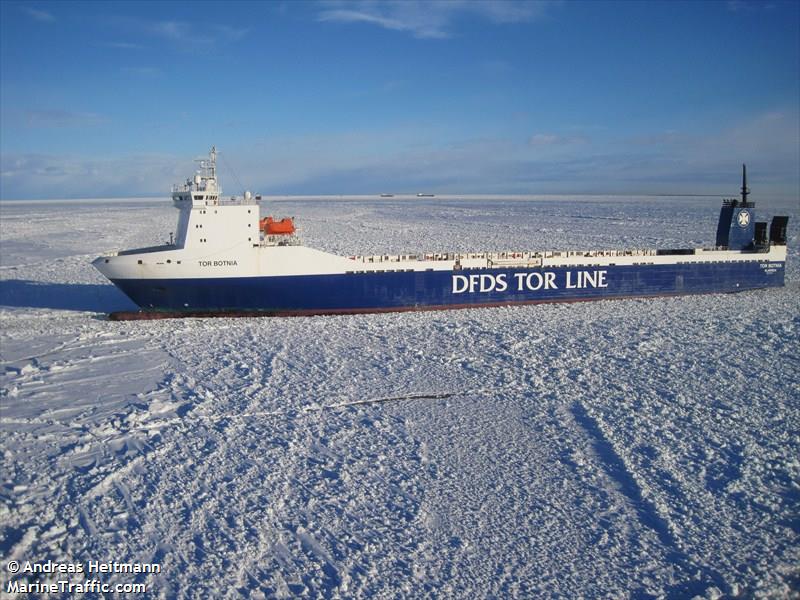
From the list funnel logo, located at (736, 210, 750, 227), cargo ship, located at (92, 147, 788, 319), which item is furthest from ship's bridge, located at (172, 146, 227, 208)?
funnel logo, located at (736, 210, 750, 227)

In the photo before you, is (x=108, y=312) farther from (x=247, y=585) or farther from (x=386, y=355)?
(x=247, y=585)

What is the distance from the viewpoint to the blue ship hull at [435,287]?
40.8ft

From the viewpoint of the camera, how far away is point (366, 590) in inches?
170

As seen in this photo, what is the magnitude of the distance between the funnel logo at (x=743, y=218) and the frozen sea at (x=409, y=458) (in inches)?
242

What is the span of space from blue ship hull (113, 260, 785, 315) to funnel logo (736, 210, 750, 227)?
129cm

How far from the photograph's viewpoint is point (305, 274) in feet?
41.6

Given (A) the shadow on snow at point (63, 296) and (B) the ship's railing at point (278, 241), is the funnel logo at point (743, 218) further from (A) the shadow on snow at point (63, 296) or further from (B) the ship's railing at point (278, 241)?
(A) the shadow on snow at point (63, 296)

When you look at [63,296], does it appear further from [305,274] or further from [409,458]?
[409,458]

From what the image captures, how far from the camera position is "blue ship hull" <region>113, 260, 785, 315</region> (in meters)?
12.4

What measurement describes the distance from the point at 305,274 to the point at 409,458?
7.17m

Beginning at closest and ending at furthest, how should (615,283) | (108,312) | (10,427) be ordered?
(10,427) → (108,312) → (615,283)

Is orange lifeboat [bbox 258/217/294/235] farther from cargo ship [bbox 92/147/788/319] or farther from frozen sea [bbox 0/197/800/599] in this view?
frozen sea [bbox 0/197/800/599]

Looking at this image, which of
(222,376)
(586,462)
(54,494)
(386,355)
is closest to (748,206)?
(386,355)

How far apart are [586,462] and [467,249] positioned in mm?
16088
